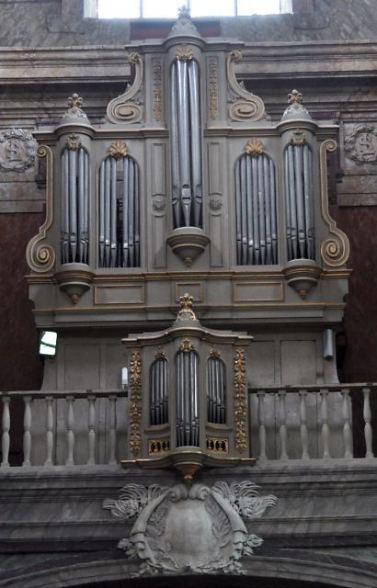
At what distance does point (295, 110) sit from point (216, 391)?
12.1ft

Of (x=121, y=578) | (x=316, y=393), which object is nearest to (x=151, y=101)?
(x=316, y=393)

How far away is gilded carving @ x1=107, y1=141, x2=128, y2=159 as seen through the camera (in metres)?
20.1

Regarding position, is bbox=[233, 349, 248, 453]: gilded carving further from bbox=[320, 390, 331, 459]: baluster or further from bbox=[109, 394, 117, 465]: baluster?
bbox=[109, 394, 117, 465]: baluster

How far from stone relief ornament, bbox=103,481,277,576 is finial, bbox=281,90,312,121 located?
14.5ft

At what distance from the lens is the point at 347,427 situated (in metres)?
18.6

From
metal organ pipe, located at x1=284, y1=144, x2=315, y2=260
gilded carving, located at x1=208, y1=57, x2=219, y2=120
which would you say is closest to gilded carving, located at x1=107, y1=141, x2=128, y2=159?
gilded carving, located at x1=208, y1=57, x2=219, y2=120

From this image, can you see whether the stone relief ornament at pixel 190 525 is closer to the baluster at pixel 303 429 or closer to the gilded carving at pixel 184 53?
the baluster at pixel 303 429

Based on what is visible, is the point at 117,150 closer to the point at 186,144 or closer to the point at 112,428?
the point at 186,144

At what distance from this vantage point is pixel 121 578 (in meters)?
17.9

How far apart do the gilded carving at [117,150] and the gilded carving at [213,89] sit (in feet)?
3.53

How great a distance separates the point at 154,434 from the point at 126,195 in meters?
3.05

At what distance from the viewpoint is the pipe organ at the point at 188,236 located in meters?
19.6

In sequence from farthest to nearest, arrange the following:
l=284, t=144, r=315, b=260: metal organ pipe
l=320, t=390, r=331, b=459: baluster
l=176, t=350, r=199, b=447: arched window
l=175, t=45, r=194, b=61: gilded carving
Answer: l=175, t=45, r=194, b=61: gilded carving < l=284, t=144, r=315, b=260: metal organ pipe < l=320, t=390, r=331, b=459: baluster < l=176, t=350, r=199, b=447: arched window

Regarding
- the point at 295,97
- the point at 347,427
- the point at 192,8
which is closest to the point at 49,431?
the point at 347,427
